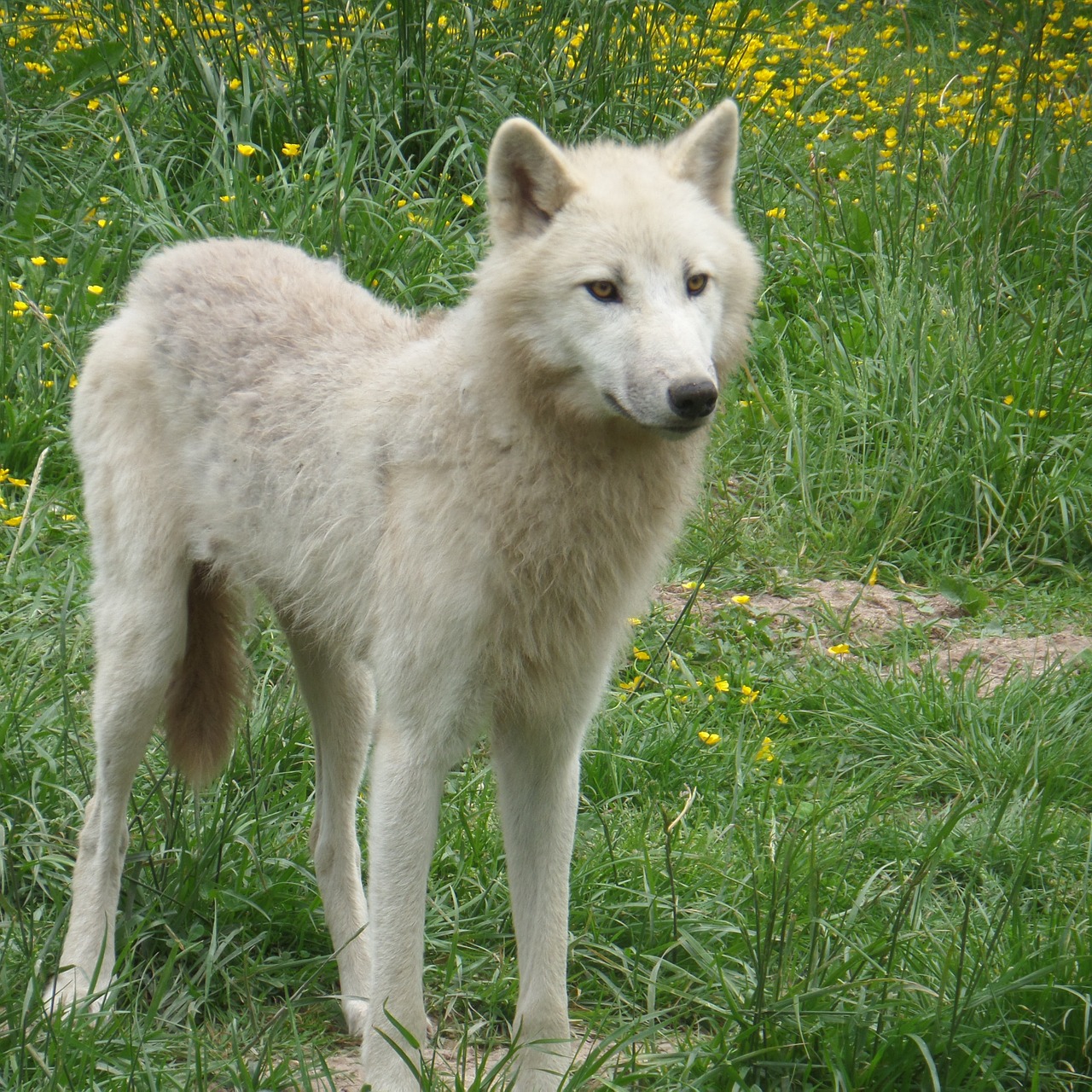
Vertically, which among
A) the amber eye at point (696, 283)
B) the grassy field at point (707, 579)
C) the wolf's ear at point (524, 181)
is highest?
the wolf's ear at point (524, 181)

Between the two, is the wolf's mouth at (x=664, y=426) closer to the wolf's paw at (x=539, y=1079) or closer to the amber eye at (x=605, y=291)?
the amber eye at (x=605, y=291)

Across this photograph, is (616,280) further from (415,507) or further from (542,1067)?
(542,1067)

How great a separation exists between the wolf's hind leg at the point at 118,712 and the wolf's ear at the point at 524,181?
1407 mm

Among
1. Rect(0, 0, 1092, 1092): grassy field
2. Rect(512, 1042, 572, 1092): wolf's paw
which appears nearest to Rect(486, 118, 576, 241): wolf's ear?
Rect(0, 0, 1092, 1092): grassy field

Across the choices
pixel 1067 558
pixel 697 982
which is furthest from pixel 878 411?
pixel 697 982

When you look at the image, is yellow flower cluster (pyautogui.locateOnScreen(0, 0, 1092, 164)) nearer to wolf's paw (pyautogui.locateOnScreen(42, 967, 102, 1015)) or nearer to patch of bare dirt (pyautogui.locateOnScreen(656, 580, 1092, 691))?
patch of bare dirt (pyautogui.locateOnScreen(656, 580, 1092, 691))

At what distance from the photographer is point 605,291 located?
2926 millimetres

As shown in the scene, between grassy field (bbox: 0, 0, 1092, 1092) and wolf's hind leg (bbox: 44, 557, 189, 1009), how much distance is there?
0.33 ft

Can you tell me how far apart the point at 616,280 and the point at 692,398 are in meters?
0.37

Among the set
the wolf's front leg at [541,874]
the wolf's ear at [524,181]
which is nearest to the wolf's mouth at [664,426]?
the wolf's ear at [524,181]

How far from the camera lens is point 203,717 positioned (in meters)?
3.75

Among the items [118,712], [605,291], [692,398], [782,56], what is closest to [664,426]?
[692,398]

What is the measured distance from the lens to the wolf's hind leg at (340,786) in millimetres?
3723

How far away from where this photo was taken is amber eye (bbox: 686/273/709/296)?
3.00 m
